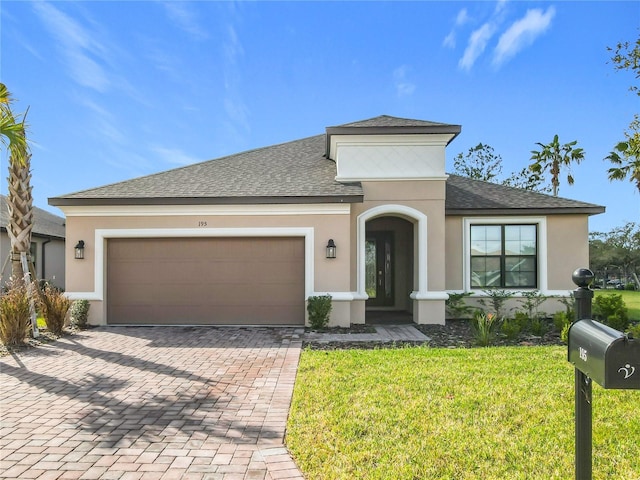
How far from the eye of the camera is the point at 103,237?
11.3m

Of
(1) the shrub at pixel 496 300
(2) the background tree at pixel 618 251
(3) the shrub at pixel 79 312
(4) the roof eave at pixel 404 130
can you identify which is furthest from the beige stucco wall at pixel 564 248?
(2) the background tree at pixel 618 251

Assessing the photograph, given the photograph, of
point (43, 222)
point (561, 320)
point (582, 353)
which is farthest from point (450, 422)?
point (43, 222)

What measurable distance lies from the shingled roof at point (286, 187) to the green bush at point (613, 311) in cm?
294

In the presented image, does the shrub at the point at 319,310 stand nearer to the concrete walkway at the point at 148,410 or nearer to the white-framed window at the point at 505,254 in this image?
the concrete walkway at the point at 148,410

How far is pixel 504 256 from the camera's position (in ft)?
42.2

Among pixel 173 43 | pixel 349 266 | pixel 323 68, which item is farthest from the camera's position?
pixel 323 68

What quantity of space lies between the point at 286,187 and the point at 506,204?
21.9ft

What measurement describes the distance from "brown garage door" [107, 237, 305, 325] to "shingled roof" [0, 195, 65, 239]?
8.14 m

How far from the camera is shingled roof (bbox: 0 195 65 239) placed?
1750 centimetres

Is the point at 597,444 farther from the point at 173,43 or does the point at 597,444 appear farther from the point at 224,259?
the point at 173,43

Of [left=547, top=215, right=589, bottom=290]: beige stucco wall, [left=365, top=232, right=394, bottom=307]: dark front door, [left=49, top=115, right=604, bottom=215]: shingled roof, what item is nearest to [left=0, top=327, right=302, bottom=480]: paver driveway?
[left=49, top=115, right=604, bottom=215]: shingled roof

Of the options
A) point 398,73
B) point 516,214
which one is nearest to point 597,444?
point 516,214

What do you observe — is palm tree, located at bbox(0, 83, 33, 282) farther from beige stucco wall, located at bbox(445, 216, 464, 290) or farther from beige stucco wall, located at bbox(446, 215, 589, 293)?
beige stucco wall, located at bbox(446, 215, 589, 293)

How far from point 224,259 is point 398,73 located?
32.1 ft
